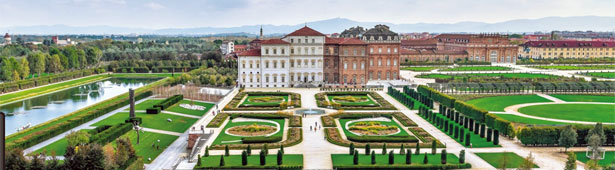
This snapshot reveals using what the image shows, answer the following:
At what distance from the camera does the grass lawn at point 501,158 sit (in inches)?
1184

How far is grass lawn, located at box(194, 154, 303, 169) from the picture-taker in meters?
29.7

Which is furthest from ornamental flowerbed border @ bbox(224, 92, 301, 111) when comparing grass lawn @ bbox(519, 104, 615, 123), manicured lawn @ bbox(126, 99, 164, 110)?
grass lawn @ bbox(519, 104, 615, 123)

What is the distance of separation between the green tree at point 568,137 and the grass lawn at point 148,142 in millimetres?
25848

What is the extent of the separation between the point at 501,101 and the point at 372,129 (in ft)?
73.2

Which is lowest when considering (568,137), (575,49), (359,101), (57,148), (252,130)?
(57,148)

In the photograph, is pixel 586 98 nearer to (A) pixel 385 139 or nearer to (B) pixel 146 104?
(A) pixel 385 139

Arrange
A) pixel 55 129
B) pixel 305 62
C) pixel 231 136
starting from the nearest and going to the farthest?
pixel 231 136, pixel 55 129, pixel 305 62

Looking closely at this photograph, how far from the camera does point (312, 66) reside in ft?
231

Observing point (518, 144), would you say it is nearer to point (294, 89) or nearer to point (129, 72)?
point (294, 89)

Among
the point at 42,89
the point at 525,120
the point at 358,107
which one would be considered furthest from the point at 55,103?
the point at 525,120

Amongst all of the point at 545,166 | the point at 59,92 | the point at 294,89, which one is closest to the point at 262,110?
the point at 294,89

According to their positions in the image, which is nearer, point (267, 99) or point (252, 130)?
point (252, 130)

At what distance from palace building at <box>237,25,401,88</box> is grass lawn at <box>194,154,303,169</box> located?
37659 millimetres

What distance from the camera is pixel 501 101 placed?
182 feet
